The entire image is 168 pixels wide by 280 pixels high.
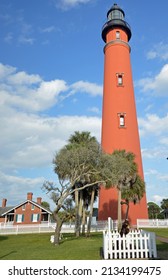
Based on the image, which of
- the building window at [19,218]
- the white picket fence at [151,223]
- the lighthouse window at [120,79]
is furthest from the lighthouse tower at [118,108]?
the building window at [19,218]

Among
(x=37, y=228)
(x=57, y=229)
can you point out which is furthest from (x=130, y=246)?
(x=37, y=228)

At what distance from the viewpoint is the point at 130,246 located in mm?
10914

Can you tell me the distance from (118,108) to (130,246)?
22643 millimetres

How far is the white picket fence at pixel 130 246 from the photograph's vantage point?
10453 mm

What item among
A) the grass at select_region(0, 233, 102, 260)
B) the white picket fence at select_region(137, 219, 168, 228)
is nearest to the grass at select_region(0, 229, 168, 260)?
the grass at select_region(0, 233, 102, 260)

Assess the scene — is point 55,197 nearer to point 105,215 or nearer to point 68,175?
point 68,175

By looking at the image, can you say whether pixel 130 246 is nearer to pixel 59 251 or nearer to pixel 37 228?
pixel 59 251

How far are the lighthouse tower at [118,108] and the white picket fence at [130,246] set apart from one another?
1849cm

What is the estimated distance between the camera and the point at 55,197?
18.4 meters

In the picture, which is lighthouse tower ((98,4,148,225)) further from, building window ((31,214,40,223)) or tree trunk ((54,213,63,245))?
building window ((31,214,40,223))

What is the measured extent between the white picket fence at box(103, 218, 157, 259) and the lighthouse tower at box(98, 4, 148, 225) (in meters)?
18.5

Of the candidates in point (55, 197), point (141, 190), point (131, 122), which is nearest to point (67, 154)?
point (55, 197)

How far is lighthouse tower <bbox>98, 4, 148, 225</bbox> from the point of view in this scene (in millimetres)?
29859
